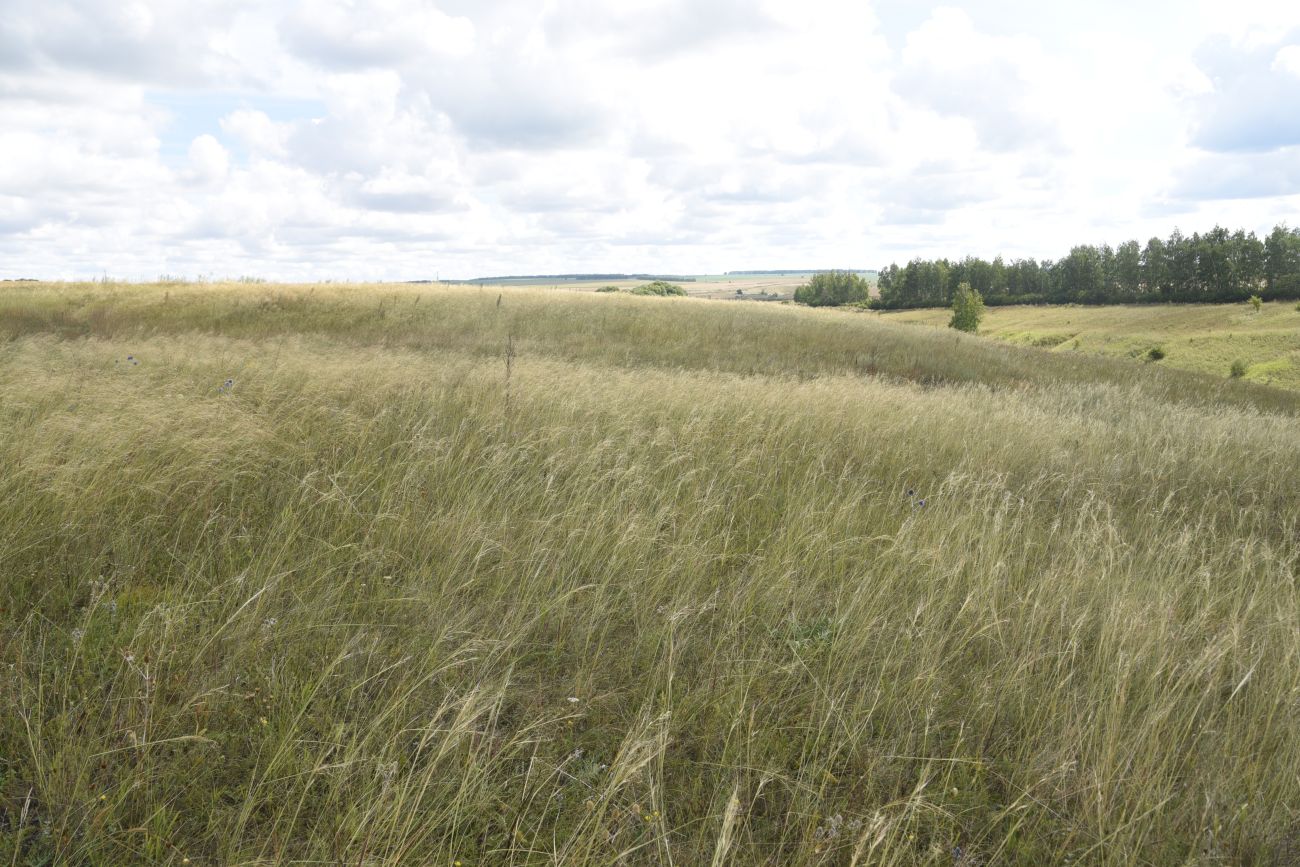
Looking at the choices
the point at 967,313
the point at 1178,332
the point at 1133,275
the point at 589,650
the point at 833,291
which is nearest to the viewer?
the point at 589,650

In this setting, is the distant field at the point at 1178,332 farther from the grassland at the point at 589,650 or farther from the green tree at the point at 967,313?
Answer: the grassland at the point at 589,650

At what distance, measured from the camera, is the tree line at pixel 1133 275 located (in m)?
95.1

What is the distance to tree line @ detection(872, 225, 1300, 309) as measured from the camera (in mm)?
95062

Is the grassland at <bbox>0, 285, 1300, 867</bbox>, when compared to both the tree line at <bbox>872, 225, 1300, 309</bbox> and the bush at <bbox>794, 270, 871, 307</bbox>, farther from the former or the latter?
the bush at <bbox>794, 270, 871, 307</bbox>

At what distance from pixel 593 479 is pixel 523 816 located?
2516 mm

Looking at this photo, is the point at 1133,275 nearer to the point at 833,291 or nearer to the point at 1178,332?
the point at 1178,332

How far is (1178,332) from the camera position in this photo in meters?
75.1

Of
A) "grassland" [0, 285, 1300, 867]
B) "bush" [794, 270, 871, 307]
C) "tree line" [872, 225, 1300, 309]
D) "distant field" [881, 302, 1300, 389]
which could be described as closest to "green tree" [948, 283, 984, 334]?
"distant field" [881, 302, 1300, 389]

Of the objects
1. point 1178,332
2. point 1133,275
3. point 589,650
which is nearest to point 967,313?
point 1178,332

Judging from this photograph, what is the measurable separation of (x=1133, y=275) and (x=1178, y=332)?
3830 cm

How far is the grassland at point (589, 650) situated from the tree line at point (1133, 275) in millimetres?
110864

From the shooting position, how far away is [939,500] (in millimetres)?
4242

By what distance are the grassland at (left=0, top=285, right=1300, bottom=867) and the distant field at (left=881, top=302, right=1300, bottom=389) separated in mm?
46415

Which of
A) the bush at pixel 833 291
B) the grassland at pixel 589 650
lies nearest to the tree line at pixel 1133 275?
the bush at pixel 833 291
